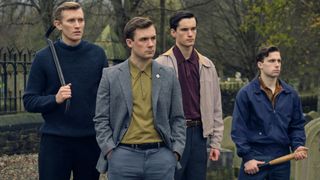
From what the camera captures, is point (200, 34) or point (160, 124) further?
point (200, 34)

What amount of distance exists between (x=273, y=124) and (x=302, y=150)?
0.32 m

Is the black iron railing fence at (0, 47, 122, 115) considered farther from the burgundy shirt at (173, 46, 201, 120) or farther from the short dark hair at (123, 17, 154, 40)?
the short dark hair at (123, 17, 154, 40)

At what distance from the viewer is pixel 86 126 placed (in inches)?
174

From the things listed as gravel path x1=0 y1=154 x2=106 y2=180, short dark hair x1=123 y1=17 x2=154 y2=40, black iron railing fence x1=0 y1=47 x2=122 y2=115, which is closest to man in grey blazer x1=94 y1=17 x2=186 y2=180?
short dark hair x1=123 y1=17 x2=154 y2=40

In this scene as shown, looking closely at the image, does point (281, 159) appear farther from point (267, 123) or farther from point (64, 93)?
point (64, 93)

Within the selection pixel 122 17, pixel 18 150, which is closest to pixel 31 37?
pixel 122 17

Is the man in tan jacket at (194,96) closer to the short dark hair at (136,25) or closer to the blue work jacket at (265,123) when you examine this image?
the blue work jacket at (265,123)

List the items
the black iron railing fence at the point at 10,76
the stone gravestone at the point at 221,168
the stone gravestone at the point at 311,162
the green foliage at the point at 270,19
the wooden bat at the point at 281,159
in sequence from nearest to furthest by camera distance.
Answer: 1. the wooden bat at the point at 281,159
2. the stone gravestone at the point at 311,162
3. the stone gravestone at the point at 221,168
4. the black iron railing fence at the point at 10,76
5. the green foliage at the point at 270,19

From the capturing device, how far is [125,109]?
4.09 meters

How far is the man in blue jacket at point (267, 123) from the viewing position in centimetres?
504

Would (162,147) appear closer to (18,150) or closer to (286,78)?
(18,150)

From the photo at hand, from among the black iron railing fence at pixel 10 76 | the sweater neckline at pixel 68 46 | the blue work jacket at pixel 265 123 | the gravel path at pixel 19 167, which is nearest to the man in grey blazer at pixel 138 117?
the sweater neckline at pixel 68 46

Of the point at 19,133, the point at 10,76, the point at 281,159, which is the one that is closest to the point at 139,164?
the point at 281,159

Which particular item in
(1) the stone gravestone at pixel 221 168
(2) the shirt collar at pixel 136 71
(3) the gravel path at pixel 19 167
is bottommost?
(3) the gravel path at pixel 19 167
